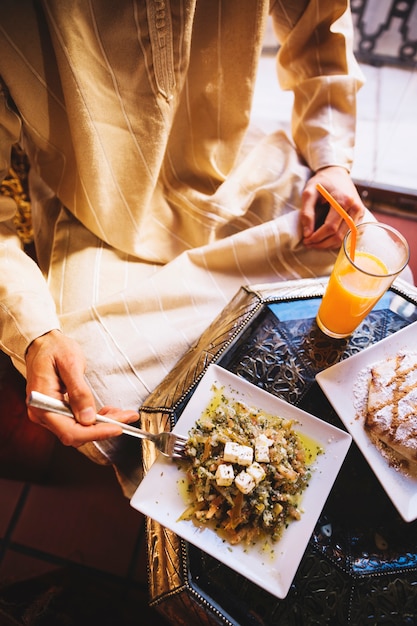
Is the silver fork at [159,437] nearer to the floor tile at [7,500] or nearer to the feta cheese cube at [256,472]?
the feta cheese cube at [256,472]

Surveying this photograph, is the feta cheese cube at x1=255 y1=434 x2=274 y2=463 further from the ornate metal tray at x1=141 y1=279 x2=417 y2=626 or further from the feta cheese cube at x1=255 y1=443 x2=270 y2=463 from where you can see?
the ornate metal tray at x1=141 y1=279 x2=417 y2=626

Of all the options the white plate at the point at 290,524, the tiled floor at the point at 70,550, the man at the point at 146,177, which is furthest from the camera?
the tiled floor at the point at 70,550

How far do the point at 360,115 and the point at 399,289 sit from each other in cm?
187

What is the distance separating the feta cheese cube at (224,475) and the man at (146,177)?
0.25 m

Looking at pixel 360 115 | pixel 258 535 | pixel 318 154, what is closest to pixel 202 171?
pixel 318 154

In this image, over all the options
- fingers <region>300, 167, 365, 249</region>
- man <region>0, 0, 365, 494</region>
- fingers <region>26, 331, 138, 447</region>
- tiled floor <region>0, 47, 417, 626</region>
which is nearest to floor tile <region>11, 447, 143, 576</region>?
tiled floor <region>0, 47, 417, 626</region>

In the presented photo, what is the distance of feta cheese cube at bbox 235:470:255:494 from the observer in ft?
2.66

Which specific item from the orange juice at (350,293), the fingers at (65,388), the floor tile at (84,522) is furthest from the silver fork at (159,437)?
the floor tile at (84,522)

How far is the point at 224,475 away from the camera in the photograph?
0.82 m

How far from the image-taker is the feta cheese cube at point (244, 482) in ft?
2.66

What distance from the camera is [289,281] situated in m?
1.20

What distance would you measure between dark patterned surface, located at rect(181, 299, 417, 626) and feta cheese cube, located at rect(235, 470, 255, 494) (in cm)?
19

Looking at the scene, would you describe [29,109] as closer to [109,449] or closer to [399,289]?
[109,449]

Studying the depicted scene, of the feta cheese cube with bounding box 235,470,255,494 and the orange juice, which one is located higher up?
the orange juice
